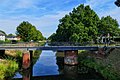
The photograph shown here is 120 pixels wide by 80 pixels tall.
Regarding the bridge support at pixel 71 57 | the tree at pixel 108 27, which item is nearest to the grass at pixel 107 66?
the bridge support at pixel 71 57

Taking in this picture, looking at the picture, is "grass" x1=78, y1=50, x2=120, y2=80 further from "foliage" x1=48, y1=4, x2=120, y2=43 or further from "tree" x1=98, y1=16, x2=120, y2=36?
"tree" x1=98, y1=16, x2=120, y2=36

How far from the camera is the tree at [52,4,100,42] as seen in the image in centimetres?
7244

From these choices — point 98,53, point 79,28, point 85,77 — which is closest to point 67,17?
point 79,28

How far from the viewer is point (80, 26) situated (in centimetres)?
7319

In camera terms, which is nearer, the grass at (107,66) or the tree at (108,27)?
the grass at (107,66)

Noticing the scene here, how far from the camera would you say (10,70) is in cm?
4175

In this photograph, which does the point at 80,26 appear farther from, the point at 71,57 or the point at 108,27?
the point at 108,27

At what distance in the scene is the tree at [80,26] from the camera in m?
72.4

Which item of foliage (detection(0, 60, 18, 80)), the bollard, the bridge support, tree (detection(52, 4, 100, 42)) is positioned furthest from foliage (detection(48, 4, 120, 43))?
foliage (detection(0, 60, 18, 80))

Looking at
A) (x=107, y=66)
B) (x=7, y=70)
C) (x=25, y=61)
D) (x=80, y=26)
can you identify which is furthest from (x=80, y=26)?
(x=7, y=70)

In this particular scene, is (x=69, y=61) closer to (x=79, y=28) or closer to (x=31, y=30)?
(x=79, y=28)

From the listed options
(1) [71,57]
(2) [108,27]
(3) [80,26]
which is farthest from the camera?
(2) [108,27]

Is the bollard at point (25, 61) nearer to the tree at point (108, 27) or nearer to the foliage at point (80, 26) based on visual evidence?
the foliage at point (80, 26)

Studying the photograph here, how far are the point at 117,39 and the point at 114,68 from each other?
59.8m
